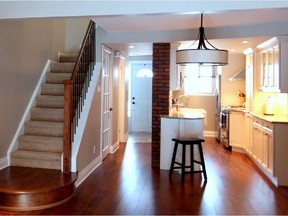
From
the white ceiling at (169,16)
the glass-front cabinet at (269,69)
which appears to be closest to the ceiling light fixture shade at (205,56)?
the white ceiling at (169,16)

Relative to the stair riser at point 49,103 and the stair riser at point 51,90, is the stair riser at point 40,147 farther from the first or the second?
the stair riser at point 51,90

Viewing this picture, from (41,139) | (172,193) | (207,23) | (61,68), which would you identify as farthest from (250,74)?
(41,139)

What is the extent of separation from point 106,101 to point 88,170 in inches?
69.8

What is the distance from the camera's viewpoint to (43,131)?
17.0ft

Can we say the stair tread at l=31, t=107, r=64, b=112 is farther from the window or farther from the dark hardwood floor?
the window

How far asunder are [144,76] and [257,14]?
598 cm

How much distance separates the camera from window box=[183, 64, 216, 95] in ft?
30.3

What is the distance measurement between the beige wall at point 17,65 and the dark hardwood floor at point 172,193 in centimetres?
159

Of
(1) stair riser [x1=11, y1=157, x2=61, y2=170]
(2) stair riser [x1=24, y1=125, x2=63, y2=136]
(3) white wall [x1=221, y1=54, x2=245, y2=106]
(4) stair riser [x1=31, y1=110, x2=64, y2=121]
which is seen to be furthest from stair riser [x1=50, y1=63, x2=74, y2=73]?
(3) white wall [x1=221, y1=54, x2=245, y2=106]

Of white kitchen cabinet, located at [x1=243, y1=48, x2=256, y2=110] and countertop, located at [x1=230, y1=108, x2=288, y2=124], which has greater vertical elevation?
white kitchen cabinet, located at [x1=243, y1=48, x2=256, y2=110]

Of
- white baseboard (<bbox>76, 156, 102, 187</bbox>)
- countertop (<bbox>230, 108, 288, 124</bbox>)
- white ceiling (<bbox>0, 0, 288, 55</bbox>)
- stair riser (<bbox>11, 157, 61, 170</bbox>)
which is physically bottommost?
white baseboard (<bbox>76, 156, 102, 187</bbox>)

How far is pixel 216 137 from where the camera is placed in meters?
8.95

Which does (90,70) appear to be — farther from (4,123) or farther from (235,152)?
(235,152)

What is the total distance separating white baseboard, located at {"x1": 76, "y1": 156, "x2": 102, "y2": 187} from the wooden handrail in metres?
0.34
